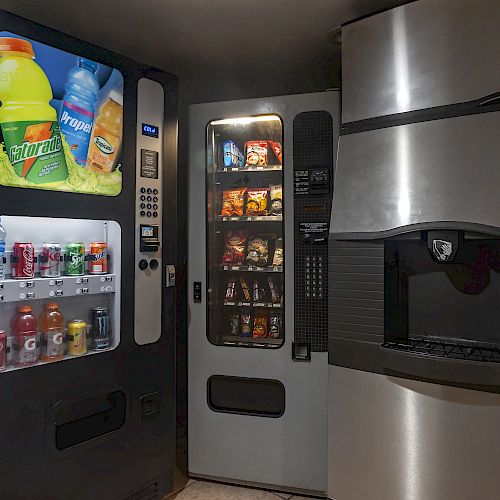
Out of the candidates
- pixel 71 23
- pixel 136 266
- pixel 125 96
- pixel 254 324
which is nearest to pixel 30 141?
pixel 125 96

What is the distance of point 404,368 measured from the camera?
64.4 inches

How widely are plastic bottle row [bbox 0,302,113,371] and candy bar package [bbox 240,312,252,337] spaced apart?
0.74 metres

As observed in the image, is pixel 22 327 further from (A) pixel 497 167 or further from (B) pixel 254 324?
(A) pixel 497 167

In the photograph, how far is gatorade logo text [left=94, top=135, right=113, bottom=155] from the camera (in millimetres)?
1972

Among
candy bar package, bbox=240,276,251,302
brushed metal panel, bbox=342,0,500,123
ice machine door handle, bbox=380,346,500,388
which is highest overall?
brushed metal panel, bbox=342,0,500,123

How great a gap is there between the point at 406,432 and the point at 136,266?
1252 mm

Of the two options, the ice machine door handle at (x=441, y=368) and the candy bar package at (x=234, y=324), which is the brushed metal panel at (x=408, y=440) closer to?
the ice machine door handle at (x=441, y=368)

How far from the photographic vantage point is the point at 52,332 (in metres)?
1.86

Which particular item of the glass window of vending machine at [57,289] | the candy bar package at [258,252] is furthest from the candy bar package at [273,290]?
the glass window of vending machine at [57,289]

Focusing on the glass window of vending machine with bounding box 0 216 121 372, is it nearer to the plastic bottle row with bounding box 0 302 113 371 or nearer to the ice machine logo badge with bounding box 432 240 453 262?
the plastic bottle row with bounding box 0 302 113 371

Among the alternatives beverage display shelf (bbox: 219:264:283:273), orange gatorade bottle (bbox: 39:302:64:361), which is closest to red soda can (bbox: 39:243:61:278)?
orange gatorade bottle (bbox: 39:302:64:361)

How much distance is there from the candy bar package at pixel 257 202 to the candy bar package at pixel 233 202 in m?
0.04

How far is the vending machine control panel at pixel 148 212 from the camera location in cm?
212

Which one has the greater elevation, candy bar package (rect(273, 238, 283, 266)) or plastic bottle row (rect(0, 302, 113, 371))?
candy bar package (rect(273, 238, 283, 266))
